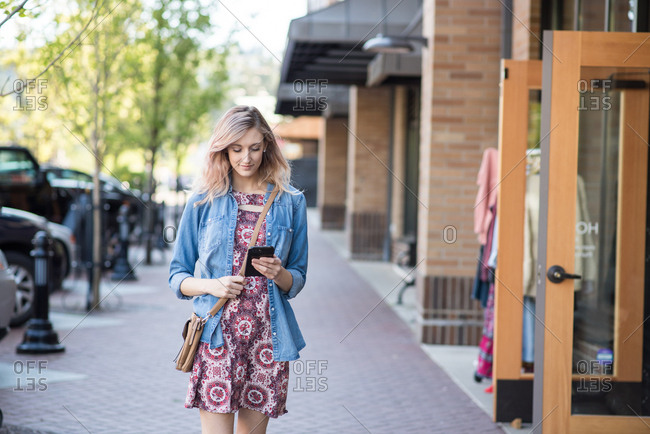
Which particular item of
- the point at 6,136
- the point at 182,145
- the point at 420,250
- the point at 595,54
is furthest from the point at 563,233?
the point at 6,136

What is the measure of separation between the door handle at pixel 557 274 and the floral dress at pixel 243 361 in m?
1.84

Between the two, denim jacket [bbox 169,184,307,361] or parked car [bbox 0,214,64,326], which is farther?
parked car [bbox 0,214,64,326]

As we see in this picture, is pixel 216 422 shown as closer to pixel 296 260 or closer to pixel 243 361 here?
pixel 243 361

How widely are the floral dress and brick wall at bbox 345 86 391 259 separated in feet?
47.3

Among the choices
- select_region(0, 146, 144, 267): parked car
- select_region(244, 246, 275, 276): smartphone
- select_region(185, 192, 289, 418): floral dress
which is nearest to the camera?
select_region(244, 246, 275, 276): smartphone

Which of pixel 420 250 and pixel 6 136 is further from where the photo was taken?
pixel 6 136

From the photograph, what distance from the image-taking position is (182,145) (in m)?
20.1

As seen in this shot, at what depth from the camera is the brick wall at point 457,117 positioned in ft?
27.7

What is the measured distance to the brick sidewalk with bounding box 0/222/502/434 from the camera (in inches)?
226

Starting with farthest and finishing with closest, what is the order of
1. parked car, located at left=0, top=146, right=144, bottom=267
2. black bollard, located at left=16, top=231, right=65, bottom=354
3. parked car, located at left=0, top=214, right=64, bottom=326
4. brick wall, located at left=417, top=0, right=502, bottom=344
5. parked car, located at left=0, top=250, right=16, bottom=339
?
parked car, located at left=0, top=146, right=144, bottom=267 → parked car, located at left=0, top=214, right=64, bottom=326 → brick wall, located at left=417, top=0, right=502, bottom=344 → black bollard, located at left=16, top=231, right=65, bottom=354 → parked car, located at left=0, top=250, right=16, bottom=339

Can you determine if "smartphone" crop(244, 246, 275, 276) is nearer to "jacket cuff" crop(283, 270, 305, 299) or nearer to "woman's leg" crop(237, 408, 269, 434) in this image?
"jacket cuff" crop(283, 270, 305, 299)

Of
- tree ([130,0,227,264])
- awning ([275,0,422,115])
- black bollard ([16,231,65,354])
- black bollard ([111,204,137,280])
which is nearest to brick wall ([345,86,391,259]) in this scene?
tree ([130,0,227,264])

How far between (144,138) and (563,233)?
12.8 m

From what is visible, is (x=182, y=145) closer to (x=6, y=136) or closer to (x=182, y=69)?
(x=182, y=69)
